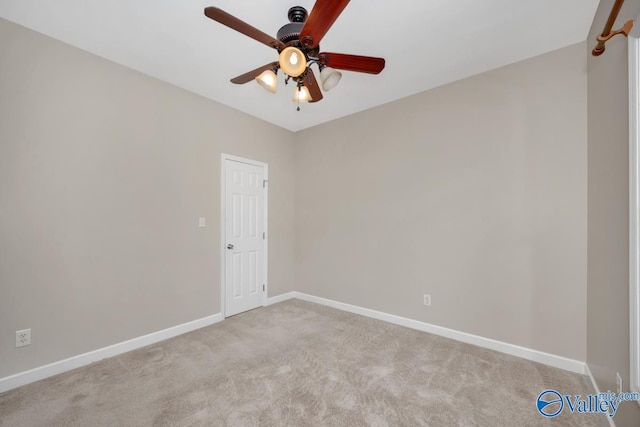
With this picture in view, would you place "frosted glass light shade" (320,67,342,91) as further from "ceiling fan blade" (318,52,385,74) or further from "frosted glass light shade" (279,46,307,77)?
"frosted glass light shade" (279,46,307,77)

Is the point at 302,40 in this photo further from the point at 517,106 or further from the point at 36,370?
the point at 36,370

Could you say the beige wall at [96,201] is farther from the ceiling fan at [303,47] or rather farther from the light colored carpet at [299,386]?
the ceiling fan at [303,47]

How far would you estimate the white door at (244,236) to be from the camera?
346 cm

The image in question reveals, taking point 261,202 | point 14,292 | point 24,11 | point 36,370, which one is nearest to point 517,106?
point 261,202

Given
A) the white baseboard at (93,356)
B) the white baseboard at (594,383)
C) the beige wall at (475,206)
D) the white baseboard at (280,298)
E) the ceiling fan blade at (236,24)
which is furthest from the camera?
the white baseboard at (280,298)

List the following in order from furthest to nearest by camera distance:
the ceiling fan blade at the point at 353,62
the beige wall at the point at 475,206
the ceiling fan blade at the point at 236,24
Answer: the beige wall at the point at 475,206, the ceiling fan blade at the point at 353,62, the ceiling fan blade at the point at 236,24

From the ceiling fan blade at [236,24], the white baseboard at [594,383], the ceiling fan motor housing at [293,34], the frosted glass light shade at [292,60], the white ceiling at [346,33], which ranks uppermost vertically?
the white ceiling at [346,33]

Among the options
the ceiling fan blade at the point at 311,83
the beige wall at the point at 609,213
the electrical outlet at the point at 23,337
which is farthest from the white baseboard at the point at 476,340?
the electrical outlet at the point at 23,337

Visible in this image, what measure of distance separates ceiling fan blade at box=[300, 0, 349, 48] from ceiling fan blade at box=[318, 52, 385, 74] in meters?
0.17

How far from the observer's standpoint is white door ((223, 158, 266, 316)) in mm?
3465

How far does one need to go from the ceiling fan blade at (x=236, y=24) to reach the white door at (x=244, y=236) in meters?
2.09

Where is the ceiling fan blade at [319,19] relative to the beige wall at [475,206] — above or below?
above

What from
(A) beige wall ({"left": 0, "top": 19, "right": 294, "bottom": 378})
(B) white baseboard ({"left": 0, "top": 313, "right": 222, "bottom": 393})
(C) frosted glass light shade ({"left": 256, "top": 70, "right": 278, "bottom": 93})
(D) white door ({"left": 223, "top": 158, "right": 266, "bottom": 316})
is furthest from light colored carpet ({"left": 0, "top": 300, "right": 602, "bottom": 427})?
(C) frosted glass light shade ({"left": 256, "top": 70, "right": 278, "bottom": 93})

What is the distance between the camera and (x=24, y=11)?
1900mm
